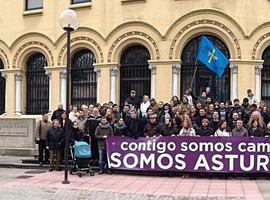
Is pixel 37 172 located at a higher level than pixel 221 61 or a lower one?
lower

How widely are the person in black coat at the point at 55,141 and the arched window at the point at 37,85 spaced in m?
7.81

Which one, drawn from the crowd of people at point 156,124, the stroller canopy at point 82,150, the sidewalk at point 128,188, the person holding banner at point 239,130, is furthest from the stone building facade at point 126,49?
the sidewalk at point 128,188

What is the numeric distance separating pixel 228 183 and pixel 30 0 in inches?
585

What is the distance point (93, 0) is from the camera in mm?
21484

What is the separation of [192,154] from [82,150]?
10.1 feet

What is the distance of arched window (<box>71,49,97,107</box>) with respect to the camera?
2166 centimetres

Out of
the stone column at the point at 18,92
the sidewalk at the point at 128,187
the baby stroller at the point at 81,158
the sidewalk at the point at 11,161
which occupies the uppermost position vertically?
the stone column at the point at 18,92

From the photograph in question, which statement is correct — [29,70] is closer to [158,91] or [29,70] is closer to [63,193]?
[158,91]

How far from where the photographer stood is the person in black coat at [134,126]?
1417 cm

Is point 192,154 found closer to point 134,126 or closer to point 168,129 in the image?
point 168,129

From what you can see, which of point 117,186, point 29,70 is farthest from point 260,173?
point 29,70

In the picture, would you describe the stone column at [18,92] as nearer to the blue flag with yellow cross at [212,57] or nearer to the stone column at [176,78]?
the stone column at [176,78]

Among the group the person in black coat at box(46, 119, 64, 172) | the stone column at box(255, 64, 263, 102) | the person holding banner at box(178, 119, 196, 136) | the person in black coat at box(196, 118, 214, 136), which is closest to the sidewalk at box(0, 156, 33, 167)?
the person in black coat at box(46, 119, 64, 172)

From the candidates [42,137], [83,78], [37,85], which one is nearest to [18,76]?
[37,85]
